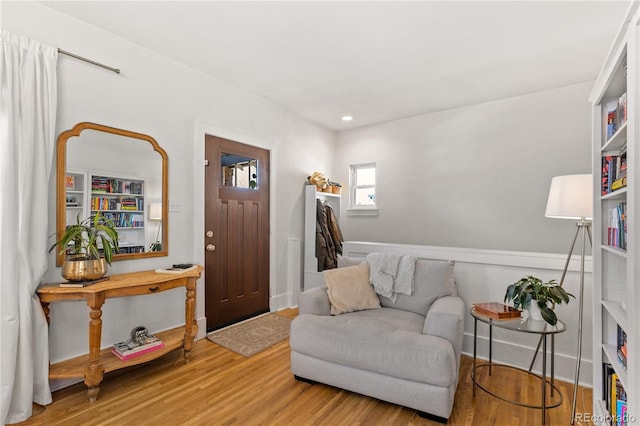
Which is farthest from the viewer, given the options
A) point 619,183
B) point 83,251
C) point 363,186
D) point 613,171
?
point 363,186

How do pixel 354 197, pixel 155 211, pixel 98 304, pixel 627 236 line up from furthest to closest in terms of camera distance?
pixel 354 197 < pixel 155 211 < pixel 98 304 < pixel 627 236

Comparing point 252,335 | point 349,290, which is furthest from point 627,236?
point 252,335

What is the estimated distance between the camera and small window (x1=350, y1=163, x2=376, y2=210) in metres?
4.82

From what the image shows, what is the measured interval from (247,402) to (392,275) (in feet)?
4.59

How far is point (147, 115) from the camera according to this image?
8.83 feet

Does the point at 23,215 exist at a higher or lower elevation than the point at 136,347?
higher

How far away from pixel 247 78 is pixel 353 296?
2.37m

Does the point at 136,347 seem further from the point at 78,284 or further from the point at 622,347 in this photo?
the point at 622,347

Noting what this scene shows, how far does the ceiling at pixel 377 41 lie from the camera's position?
2.12 m

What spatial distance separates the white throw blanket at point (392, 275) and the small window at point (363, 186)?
2132mm

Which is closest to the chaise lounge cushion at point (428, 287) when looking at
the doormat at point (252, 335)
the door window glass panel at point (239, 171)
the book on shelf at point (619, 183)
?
the book on shelf at point (619, 183)

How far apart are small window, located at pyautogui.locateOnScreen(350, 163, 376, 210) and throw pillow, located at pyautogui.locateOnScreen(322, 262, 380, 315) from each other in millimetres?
2229

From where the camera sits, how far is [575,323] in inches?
91.7

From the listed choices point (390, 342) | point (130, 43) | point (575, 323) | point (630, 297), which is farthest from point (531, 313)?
point (130, 43)
